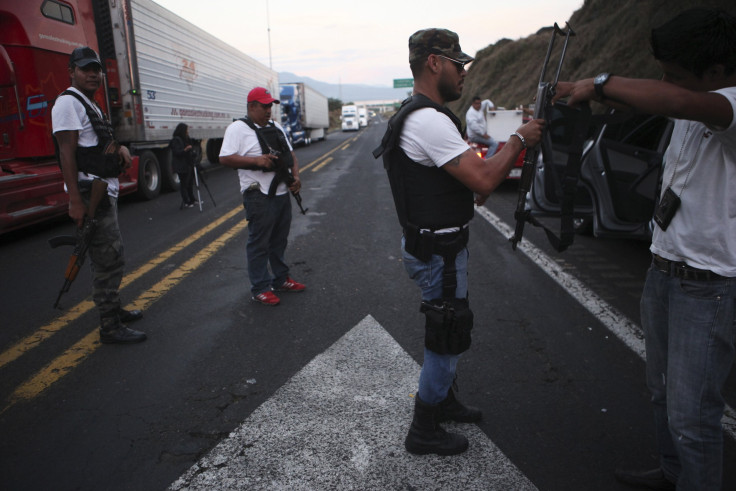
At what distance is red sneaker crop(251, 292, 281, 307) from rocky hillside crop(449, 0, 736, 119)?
1132cm

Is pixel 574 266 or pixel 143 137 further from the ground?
pixel 143 137

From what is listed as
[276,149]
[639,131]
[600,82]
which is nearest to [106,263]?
[276,149]

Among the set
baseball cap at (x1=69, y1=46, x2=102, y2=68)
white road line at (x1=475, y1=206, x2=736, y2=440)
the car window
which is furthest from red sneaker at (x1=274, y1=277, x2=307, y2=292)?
the car window

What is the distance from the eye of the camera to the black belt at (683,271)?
6.08 ft

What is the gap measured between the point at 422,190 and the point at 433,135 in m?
0.28

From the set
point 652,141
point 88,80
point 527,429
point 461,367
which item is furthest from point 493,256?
point 88,80

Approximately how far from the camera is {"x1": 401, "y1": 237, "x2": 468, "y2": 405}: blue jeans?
2451 millimetres

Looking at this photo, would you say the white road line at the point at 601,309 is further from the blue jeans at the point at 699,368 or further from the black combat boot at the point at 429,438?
the black combat boot at the point at 429,438

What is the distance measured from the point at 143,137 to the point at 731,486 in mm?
11270

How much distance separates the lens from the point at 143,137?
10.9m

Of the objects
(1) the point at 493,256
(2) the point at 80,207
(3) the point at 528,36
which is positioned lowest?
(1) the point at 493,256

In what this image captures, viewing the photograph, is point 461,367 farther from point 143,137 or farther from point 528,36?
point 528,36

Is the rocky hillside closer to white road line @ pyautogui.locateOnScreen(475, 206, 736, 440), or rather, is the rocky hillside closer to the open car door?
the open car door

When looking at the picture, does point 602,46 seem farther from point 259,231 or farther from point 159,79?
point 259,231
